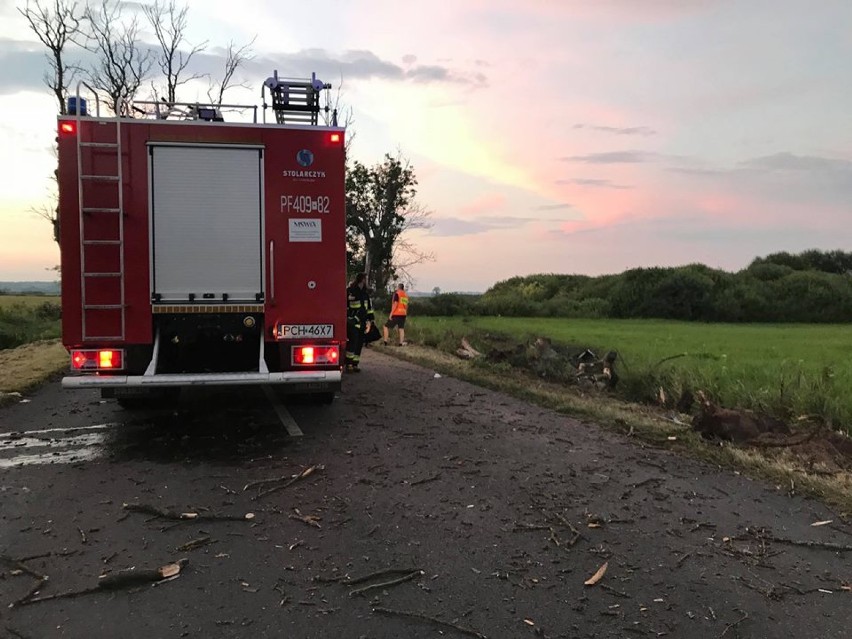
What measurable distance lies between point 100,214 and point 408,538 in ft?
15.5

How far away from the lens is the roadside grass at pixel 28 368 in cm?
1023

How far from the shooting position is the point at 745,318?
42.5m

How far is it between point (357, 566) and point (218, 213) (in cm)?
448

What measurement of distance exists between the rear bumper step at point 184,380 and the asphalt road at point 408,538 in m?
0.65

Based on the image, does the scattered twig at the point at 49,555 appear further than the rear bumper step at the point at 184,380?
No

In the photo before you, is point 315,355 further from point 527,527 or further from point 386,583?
point 386,583

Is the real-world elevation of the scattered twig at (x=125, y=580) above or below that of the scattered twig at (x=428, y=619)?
above

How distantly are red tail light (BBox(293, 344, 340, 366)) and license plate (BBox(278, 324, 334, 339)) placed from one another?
13 centimetres

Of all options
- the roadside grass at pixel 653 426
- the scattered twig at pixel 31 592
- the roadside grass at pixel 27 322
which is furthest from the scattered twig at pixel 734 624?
the roadside grass at pixel 27 322

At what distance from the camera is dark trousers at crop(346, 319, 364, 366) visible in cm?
1158

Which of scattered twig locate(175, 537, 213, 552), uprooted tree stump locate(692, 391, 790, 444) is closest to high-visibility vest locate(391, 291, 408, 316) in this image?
uprooted tree stump locate(692, 391, 790, 444)

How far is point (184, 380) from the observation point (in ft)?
21.1

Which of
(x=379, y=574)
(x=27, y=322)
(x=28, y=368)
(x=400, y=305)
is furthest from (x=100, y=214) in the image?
(x=27, y=322)

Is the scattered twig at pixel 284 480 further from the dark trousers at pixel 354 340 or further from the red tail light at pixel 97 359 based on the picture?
the dark trousers at pixel 354 340
